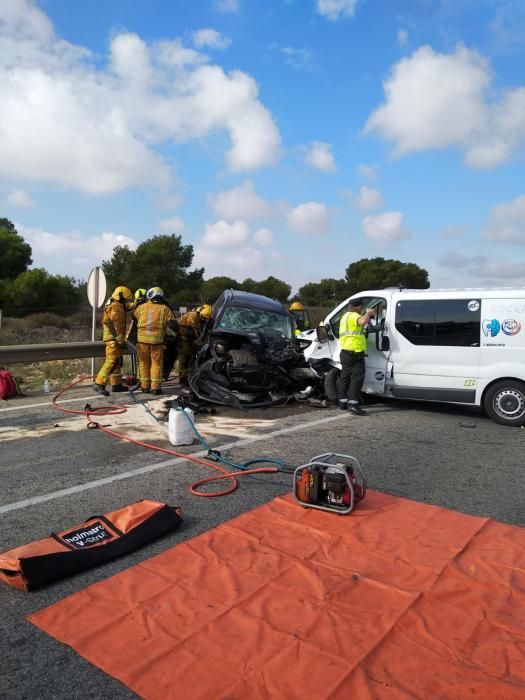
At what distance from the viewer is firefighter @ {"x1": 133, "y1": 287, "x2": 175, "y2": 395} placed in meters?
9.14

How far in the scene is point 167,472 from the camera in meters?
5.24

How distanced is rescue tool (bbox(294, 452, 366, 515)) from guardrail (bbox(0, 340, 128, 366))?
649 centimetres

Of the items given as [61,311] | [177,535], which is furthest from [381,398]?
[61,311]

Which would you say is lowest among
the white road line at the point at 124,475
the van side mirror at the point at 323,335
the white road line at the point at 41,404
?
the white road line at the point at 124,475

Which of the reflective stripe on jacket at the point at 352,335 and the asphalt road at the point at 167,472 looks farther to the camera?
the reflective stripe on jacket at the point at 352,335

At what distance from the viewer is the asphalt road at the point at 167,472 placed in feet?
8.46

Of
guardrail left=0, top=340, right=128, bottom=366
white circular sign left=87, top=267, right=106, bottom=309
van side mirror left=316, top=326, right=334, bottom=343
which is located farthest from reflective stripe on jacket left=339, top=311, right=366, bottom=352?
white circular sign left=87, top=267, right=106, bottom=309

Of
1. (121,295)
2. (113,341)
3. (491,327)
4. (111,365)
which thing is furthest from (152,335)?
(491,327)

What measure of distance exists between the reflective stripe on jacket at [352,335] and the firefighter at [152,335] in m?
3.00

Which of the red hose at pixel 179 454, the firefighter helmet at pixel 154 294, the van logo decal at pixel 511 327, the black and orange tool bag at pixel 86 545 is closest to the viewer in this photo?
the black and orange tool bag at pixel 86 545

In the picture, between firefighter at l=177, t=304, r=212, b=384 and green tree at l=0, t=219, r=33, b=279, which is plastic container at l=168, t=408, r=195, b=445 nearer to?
firefighter at l=177, t=304, r=212, b=384

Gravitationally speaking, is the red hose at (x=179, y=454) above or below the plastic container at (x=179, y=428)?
below

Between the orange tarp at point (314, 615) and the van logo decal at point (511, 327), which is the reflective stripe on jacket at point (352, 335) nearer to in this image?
the van logo decal at point (511, 327)

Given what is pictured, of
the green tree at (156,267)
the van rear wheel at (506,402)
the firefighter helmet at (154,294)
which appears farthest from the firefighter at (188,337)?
the green tree at (156,267)
